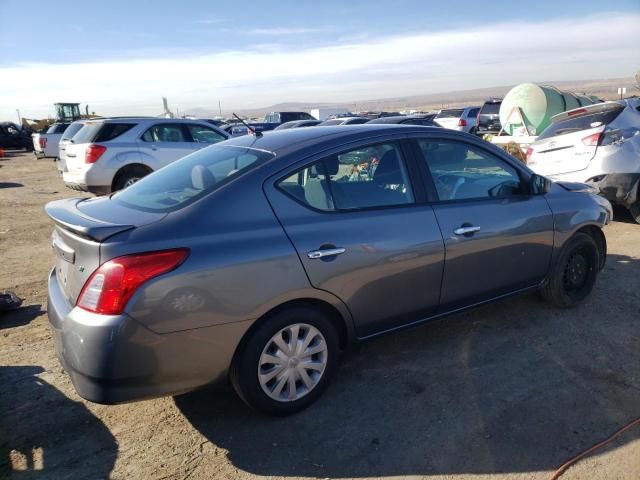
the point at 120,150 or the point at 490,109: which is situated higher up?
the point at 490,109

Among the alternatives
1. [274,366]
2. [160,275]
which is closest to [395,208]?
[274,366]

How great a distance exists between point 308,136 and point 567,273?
2638 mm

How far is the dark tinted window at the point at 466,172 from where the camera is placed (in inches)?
140

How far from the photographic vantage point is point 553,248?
4.08m

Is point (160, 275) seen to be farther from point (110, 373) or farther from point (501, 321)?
point (501, 321)

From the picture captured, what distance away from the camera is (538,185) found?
3.99m

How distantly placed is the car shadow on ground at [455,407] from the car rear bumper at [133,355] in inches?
20.5

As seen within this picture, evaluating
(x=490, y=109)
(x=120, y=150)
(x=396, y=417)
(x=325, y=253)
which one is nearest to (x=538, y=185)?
(x=325, y=253)

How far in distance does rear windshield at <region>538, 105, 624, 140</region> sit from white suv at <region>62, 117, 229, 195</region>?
668cm

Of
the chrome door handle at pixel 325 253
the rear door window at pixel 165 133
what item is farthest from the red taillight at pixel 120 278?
the rear door window at pixel 165 133

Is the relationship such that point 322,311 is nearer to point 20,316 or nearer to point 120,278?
point 120,278

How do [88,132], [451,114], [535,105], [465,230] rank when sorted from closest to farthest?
[465,230] → [88,132] → [535,105] → [451,114]

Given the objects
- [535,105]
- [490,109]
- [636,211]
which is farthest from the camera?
[490,109]

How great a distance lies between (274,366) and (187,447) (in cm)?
65
